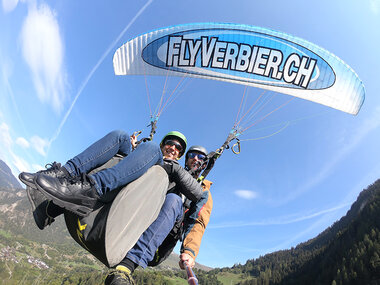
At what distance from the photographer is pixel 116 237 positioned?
216 cm

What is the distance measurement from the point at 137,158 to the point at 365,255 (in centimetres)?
9939

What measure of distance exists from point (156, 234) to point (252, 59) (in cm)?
705

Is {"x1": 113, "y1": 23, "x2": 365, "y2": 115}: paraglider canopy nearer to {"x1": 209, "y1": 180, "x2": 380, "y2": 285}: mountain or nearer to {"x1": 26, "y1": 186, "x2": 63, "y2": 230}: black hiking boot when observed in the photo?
{"x1": 26, "y1": 186, "x2": 63, "y2": 230}: black hiking boot

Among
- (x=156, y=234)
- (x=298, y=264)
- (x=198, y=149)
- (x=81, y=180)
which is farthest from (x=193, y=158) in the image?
(x=298, y=264)

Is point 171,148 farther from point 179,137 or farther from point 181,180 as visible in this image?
point 181,180

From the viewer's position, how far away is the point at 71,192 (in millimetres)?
2113

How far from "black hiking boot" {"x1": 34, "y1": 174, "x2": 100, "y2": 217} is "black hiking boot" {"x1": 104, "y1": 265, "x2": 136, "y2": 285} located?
639 millimetres

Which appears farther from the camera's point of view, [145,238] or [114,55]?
[114,55]

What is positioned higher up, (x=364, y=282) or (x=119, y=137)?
(x=364, y=282)

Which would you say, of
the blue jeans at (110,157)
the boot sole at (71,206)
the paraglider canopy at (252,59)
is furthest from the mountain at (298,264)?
the boot sole at (71,206)

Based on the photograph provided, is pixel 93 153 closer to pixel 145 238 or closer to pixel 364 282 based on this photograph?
pixel 145 238

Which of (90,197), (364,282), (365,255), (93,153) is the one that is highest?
(365,255)

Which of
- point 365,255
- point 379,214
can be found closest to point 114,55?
point 365,255

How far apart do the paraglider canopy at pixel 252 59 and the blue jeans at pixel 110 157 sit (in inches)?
243
